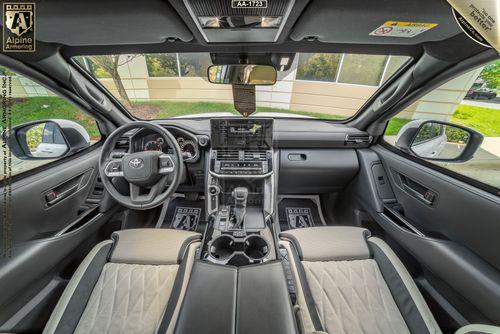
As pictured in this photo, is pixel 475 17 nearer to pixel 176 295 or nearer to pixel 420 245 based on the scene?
pixel 420 245

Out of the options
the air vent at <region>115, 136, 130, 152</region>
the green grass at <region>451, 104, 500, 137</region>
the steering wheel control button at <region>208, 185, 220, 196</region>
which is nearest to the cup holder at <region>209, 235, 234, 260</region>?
the steering wheel control button at <region>208, 185, 220, 196</region>

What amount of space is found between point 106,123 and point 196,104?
2428 mm

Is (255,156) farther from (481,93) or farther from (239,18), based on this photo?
(481,93)

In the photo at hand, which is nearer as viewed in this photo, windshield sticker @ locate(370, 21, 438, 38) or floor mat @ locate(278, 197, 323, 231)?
windshield sticker @ locate(370, 21, 438, 38)

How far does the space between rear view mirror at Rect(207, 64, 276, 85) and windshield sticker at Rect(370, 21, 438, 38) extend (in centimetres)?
90

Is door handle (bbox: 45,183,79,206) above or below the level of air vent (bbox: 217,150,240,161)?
below

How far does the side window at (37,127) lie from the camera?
1.43m

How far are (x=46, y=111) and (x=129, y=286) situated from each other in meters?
1.69

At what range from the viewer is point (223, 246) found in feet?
5.34

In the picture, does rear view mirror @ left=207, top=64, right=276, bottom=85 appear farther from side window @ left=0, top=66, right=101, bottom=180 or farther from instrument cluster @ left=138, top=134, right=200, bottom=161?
side window @ left=0, top=66, right=101, bottom=180

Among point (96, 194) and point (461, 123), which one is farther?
point (96, 194)

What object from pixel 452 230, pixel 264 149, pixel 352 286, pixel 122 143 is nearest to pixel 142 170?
pixel 122 143

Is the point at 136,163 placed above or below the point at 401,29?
below

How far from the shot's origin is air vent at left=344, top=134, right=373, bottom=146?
2273 millimetres
